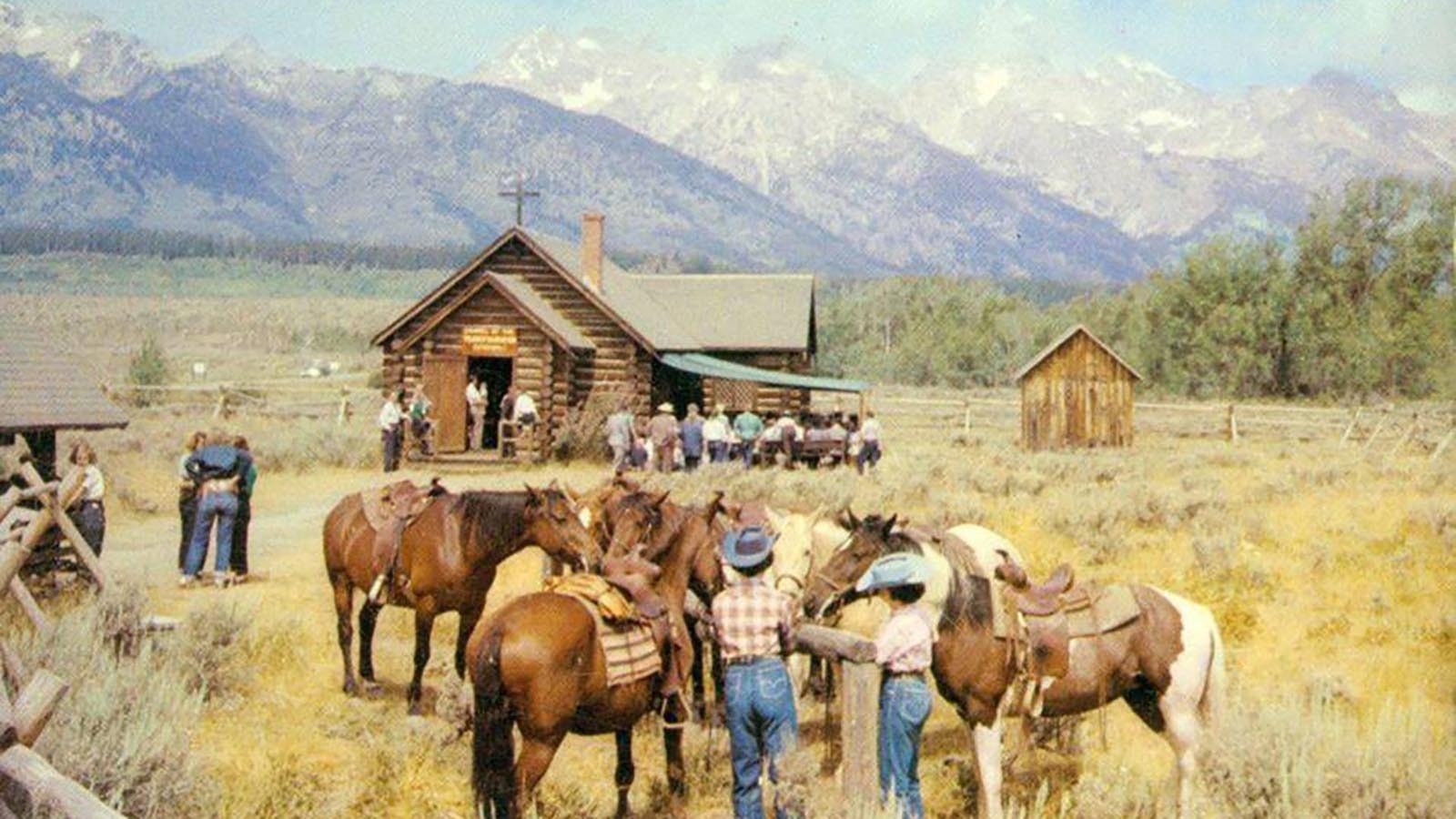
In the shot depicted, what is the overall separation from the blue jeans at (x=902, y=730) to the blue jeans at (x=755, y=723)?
1.77ft

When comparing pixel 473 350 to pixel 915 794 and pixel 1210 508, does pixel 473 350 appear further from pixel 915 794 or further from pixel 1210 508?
pixel 915 794

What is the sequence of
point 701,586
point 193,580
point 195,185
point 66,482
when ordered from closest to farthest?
1. point 66,482
2. point 701,586
3. point 193,580
4. point 195,185

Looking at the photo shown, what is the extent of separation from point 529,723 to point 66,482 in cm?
407

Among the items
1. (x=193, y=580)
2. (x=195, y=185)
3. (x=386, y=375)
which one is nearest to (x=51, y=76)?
(x=193, y=580)

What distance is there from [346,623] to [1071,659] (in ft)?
21.1

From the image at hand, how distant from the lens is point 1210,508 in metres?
17.9

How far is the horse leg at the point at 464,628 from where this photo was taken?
964 centimetres

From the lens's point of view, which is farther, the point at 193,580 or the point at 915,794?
the point at 193,580

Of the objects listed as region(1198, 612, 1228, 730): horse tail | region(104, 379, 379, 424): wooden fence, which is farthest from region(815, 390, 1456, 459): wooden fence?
region(104, 379, 379, 424): wooden fence

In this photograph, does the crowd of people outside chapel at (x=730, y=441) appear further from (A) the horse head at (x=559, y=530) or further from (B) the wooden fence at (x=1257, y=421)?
(A) the horse head at (x=559, y=530)

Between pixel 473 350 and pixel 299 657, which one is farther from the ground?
pixel 473 350

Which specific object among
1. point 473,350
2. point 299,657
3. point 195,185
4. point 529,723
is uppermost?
point 195,185

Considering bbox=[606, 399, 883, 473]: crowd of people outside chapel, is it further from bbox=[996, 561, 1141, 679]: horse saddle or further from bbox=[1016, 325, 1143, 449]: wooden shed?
bbox=[996, 561, 1141, 679]: horse saddle

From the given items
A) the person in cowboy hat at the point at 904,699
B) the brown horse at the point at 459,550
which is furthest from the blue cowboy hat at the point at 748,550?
the brown horse at the point at 459,550
